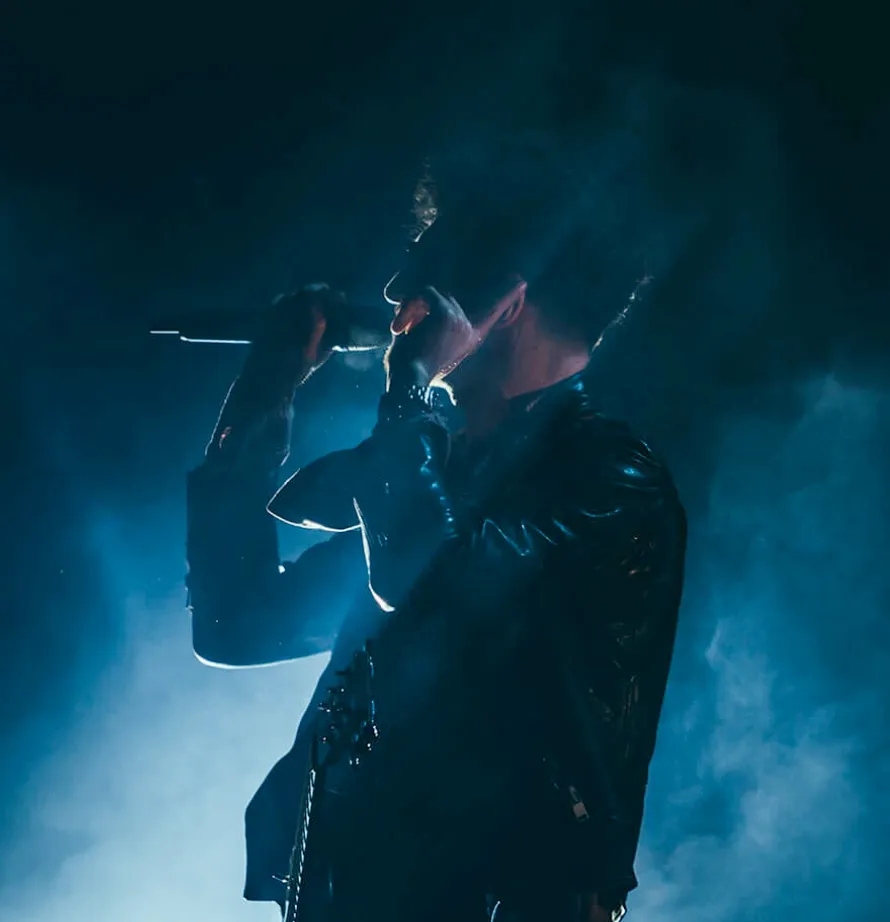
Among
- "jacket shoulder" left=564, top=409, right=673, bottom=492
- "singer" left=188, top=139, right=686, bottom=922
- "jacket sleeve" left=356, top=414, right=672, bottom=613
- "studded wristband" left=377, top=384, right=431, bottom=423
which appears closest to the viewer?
"singer" left=188, top=139, right=686, bottom=922

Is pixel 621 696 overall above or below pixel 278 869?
above

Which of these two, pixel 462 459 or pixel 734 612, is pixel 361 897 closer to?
pixel 462 459

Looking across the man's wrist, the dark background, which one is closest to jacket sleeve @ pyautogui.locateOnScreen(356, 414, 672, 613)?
the man's wrist

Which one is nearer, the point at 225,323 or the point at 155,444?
the point at 225,323

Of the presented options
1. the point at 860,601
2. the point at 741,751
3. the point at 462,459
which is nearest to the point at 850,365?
the point at 860,601

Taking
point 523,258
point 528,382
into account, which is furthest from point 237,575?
point 523,258

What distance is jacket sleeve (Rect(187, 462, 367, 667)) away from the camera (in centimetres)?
233

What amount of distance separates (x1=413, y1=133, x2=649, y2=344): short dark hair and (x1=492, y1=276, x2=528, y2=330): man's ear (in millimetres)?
31

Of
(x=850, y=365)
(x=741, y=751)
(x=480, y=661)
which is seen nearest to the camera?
(x=480, y=661)

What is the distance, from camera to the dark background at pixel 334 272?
104 inches

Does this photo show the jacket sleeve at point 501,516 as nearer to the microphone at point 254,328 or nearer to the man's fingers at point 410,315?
the man's fingers at point 410,315

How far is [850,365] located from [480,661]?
270 centimetres

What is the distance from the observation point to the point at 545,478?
1.95 m

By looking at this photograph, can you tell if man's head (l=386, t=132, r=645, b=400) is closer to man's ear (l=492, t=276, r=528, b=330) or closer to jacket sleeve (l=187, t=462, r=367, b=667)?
man's ear (l=492, t=276, r=528, b=330)
